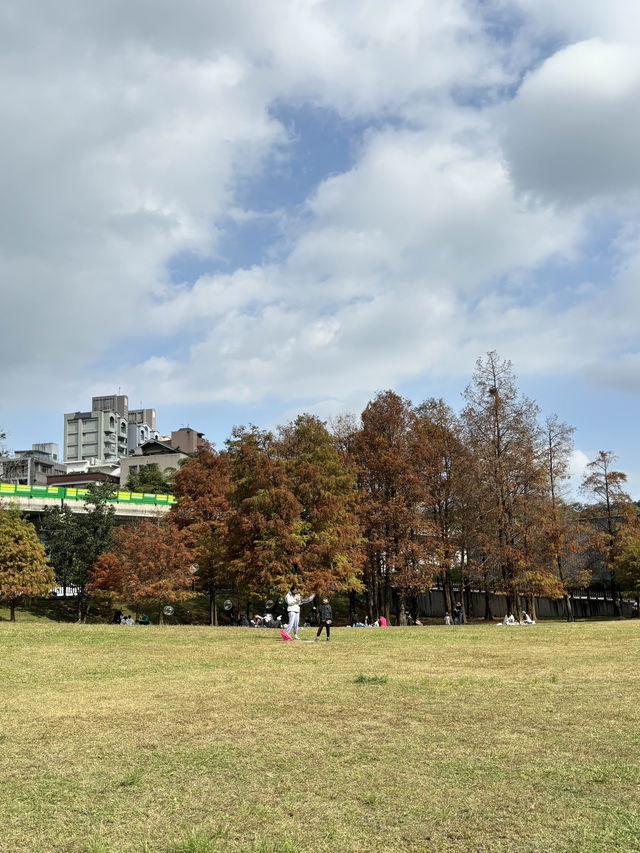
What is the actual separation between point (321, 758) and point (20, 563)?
152 ft

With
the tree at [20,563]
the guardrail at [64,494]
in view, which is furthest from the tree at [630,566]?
the tree at [20,563]

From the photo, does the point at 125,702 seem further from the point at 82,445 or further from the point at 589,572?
the point at 82,445

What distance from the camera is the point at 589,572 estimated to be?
55.7m

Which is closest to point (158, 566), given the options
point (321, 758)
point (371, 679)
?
point (371, 679)

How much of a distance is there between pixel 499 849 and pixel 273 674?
11.0 metres

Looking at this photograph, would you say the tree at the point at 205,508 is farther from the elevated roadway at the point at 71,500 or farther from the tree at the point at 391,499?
the elevated roadway at the point at 71,500

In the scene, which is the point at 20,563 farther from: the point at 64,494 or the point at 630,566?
the point at 630,566

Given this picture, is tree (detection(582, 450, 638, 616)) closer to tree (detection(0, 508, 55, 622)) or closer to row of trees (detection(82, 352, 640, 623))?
row of trees (detection(82, 352, 640, 623))

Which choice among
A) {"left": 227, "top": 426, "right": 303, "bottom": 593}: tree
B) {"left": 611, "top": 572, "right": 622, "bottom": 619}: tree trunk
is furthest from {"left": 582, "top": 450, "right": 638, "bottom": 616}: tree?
{"left": 227, "top": 426, "right": 303, "bottom": 593}: tree

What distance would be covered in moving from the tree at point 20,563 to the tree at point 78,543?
11656 mm

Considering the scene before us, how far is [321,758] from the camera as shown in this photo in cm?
855

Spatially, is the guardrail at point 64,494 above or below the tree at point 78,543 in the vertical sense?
above

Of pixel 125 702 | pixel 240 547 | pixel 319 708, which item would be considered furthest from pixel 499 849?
pixel 240 547

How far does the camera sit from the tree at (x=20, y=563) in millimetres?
49094
